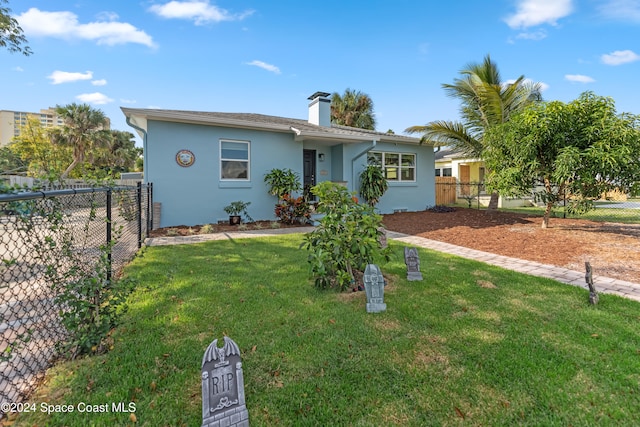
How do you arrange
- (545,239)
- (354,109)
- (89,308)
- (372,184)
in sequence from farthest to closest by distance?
1. (354,109)
2. (372,184)
3. (545,239)
4. (89,308)

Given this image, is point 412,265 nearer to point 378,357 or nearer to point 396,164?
point 378,357

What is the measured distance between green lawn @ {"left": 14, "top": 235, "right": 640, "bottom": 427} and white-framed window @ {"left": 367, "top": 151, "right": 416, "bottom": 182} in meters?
9.19

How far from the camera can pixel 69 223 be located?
255 cm

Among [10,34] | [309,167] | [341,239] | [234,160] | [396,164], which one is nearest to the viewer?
[341,239]

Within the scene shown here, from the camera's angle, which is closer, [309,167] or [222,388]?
[222,388]

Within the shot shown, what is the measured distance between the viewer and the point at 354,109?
22.6 m

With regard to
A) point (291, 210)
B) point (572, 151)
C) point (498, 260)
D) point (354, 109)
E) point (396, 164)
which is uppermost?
point (354, 109)

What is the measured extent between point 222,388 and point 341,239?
2219mm

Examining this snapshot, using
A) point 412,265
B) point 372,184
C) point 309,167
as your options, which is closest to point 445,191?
point 372,184

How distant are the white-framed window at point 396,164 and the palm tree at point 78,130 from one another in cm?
1996

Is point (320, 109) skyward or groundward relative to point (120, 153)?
groundward

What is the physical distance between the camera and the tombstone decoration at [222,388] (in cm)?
157

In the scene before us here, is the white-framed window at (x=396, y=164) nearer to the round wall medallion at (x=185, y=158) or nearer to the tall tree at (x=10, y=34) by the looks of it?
the round wall medallion at (x=185, y=158)

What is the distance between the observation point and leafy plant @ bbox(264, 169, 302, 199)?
9.67 metres
